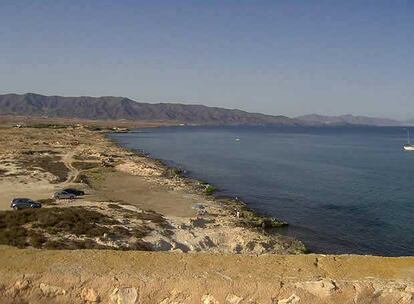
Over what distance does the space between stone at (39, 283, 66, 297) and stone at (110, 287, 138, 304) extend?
4.66 ft

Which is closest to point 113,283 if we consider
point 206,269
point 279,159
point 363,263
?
point 206,269

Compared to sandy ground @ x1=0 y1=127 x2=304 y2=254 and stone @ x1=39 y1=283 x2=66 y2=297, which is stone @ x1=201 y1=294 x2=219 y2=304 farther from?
sandy ground @ x1=0 y1=127 x2=304 y2=254

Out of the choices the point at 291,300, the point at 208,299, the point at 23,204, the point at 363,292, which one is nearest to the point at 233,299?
the point at 208,299

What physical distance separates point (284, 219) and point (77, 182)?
90.2 ft

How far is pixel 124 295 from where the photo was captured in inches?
516

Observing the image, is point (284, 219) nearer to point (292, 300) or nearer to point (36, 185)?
point (36, 185)

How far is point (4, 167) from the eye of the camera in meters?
72.1

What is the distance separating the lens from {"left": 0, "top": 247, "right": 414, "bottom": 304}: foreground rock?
13.0 meters

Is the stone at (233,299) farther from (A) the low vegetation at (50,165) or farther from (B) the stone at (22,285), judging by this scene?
(A) the low vegetation at (50,165)

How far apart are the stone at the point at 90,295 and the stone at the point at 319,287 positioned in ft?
18.1

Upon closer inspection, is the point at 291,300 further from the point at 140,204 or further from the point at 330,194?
the point at 330,194

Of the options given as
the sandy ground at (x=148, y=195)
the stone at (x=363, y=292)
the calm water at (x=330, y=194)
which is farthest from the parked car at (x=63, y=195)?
the stone at (x=363, y=292)

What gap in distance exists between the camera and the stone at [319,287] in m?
12.9

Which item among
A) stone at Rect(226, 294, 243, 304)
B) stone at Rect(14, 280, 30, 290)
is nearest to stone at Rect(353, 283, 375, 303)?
stone at Rect(226, 294, 243, 304)
